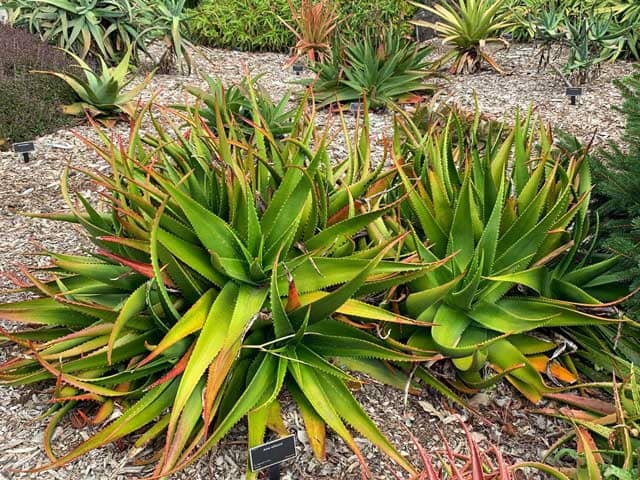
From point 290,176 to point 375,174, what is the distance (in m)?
0.52

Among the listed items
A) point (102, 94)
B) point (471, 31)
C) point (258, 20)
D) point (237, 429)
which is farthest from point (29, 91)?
point (471, 31)

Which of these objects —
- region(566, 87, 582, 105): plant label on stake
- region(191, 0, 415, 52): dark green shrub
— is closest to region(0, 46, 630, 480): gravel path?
region(566, 87, 582, 105): plant label on stake

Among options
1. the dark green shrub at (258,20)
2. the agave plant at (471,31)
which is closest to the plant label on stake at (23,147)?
the agave plant at (471,31)

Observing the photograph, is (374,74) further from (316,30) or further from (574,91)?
(574,91)

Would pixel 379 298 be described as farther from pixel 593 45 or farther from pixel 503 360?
pixel 593 45

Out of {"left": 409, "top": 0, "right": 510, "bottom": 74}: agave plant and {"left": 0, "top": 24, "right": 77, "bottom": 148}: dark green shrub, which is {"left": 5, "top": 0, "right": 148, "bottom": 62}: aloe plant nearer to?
{"left": 0, "top": 24, "right": 77, "bottom": 148}: dark green shrub

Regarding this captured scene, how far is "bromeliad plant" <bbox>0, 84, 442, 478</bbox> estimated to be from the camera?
7.24 ft

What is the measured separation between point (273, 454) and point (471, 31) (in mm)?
5784

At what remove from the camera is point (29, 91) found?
17.4 feet

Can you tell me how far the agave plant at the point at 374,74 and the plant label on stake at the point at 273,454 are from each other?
153 inches

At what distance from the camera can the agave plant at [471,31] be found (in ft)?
22.1

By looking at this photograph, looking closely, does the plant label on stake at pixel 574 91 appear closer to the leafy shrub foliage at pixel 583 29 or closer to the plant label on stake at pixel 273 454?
the leafy shrub foliage at pixel 583 29

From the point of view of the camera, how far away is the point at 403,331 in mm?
2744

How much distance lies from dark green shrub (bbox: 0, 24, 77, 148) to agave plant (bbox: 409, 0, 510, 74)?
12.4ft
